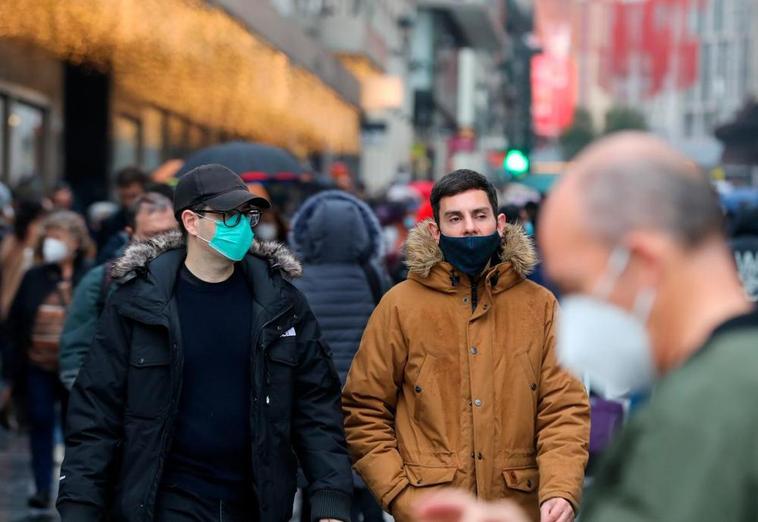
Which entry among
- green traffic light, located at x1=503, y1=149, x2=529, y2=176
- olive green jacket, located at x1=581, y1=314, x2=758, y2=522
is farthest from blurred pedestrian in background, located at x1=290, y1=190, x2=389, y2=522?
green traffic light, located at x1=503, y1=149, x2=529, y2=176

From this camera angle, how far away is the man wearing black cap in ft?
15.9

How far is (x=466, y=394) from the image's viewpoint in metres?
4.93

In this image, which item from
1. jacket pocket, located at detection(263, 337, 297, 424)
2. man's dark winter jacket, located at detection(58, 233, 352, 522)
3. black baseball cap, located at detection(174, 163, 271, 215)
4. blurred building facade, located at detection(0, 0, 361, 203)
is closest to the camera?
man's dark winter jacket, located at detection(58, 233, 352, 522)

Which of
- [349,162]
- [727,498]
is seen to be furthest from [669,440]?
[349,162]

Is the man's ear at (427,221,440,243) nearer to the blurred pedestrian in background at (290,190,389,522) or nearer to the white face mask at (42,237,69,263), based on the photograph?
the blurred pedestrian in background at (290,190,389,522)

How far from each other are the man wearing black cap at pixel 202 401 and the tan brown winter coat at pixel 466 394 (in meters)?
0.18

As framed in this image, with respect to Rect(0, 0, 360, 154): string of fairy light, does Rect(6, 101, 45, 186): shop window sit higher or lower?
lower

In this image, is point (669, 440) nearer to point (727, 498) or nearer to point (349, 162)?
point (727, 498)

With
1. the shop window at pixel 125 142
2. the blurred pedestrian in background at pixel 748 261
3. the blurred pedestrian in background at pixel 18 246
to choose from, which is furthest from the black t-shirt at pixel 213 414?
the shop window at pixel 125 142

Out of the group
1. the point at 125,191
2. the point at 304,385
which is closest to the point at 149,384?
the point at 304,385

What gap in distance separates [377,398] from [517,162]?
17684 millimetres

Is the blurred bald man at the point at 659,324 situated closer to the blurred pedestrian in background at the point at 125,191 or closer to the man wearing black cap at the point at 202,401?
the man wearing black cap at the point at 202,401

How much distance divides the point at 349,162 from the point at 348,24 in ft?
27.8

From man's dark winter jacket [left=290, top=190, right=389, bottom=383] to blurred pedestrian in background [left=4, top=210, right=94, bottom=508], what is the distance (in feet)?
7.73
